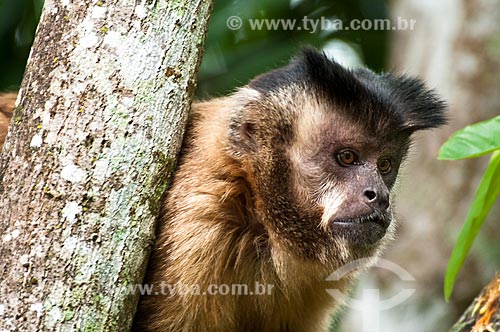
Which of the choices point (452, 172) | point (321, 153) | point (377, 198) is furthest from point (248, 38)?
point (377, 198)

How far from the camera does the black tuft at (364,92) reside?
4906 millimetres

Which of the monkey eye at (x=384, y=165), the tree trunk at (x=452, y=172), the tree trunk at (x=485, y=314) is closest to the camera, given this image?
the tree trunk at (x=485, y=314)

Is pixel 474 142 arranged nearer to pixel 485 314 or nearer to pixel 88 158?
pixel 485 314

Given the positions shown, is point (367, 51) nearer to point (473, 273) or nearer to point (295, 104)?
point (473, 273)

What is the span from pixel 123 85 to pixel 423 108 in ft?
7.23

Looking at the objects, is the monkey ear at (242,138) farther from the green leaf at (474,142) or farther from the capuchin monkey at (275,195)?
the green leaf at (474,142)

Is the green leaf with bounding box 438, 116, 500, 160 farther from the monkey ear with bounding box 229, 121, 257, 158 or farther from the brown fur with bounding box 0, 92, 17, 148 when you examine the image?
the brown fur with bounding box 0, 92, 17, 148

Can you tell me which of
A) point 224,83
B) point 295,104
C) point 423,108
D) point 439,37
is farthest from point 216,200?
point 439,37

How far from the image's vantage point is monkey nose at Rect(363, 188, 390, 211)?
184 inches

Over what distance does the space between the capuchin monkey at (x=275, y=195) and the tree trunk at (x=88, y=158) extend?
53 cm

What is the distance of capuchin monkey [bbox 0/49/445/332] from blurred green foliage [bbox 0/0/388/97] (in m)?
2.87

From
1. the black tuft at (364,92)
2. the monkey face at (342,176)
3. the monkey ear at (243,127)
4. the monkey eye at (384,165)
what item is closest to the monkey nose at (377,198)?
the monkey face at (342,176)

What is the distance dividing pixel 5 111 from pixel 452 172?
15.4ft

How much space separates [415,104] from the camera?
5.14 metres
